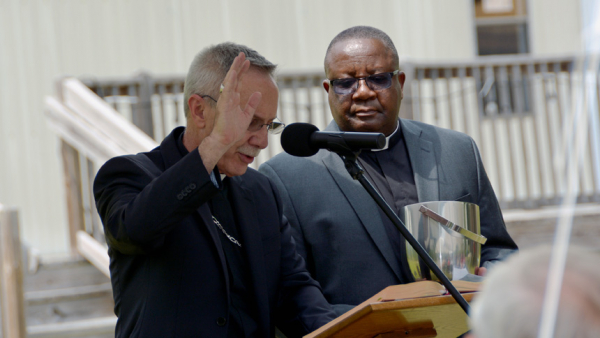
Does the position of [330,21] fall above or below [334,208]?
above

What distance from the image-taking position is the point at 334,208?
2.76m

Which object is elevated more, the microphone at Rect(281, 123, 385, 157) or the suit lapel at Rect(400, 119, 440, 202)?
the microphone at Rect(281, 123, 385, 157)

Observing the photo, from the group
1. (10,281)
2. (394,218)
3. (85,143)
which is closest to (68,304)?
(10,281)

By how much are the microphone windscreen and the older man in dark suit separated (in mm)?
121

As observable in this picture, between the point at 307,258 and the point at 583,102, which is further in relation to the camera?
the point at 307,258

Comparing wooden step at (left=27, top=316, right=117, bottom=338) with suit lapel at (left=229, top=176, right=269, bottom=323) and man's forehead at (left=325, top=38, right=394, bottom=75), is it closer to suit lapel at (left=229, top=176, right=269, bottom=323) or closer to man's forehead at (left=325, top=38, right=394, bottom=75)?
suit lapel at (left=229, top=176, right=269, bottom=323)

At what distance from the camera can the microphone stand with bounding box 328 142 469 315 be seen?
62.2 inches

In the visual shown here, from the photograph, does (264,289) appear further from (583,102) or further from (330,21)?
(330,21)

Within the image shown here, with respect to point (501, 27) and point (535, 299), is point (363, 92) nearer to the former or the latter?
point (535, 299)

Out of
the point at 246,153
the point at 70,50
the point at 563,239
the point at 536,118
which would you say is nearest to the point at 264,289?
the point at 246,153

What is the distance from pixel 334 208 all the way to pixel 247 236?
1.87 ft

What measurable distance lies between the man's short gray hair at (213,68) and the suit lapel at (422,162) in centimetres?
85

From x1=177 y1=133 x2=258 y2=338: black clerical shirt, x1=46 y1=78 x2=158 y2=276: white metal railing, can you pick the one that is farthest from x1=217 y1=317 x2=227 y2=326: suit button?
x1=46 y1=78 x2=158 y2=276: white metal railing

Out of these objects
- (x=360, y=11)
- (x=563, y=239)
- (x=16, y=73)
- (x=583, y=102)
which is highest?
(x=360, y=11)
